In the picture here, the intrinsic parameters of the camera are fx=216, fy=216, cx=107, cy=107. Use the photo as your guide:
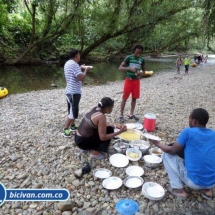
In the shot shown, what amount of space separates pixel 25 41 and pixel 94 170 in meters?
19.1

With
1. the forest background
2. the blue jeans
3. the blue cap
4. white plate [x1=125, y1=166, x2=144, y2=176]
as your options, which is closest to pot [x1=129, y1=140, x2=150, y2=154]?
white plate [x1=125, y1=166, x2=144, y2=176]

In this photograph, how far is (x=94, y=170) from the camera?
315cm

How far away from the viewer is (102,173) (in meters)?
3.11

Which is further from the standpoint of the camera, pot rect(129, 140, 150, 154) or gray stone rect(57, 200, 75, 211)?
pot rect(129, 140, 150, 154)

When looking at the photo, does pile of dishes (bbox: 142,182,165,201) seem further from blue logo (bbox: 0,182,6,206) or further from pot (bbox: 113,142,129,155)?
blue logo (bbox: 0,182,6,206)

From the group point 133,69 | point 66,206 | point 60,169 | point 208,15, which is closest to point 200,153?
point 66,206

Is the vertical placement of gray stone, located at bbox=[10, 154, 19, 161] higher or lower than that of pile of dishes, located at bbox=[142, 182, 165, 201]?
higher

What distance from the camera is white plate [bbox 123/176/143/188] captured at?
287 centimetres

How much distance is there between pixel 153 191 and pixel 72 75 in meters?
2.35

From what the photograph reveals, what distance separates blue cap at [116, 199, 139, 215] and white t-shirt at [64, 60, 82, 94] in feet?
7.08

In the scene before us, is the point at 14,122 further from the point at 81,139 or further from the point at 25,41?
the point at 25,41

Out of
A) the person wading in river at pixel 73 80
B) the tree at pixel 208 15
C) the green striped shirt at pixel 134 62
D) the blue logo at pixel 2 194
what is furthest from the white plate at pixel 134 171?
the tree at pixel 208 15

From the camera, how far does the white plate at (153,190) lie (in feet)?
8.77

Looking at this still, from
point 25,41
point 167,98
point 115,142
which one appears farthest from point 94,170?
point 25,41
